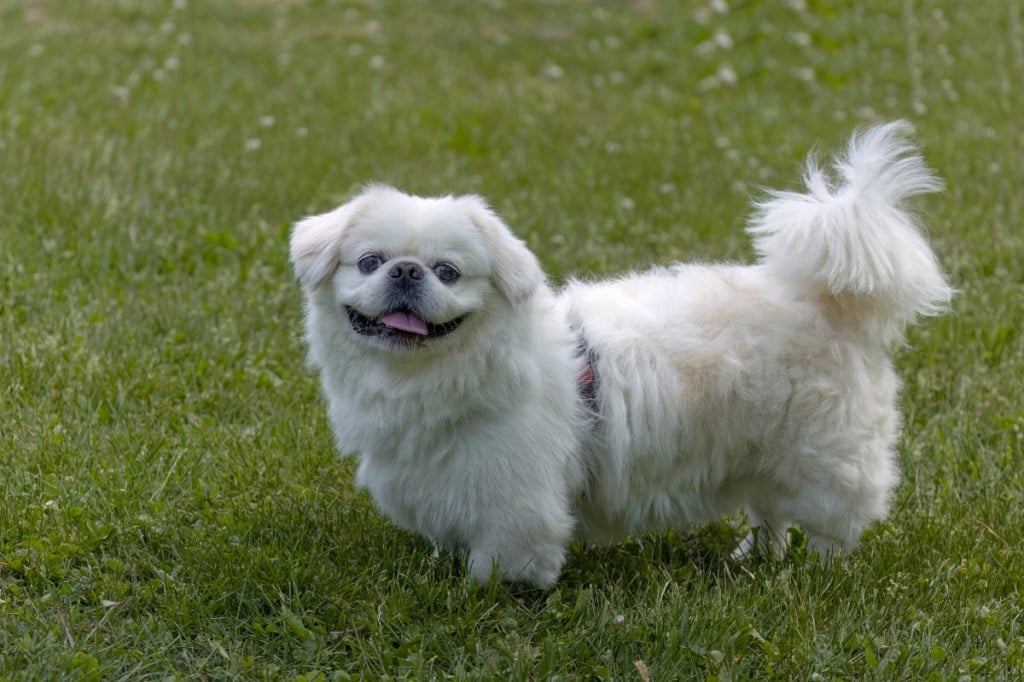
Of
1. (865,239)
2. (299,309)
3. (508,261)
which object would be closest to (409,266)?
(508,261)

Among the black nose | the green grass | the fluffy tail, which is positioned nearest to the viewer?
the black nose

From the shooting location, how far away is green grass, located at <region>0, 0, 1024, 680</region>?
3.51 metres

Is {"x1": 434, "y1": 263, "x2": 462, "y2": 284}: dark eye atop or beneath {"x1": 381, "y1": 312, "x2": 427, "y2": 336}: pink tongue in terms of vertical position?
atop

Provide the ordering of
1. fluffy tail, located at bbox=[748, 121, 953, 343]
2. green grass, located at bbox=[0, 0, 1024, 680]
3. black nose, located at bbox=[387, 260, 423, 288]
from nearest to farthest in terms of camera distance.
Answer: black nose, located at bbox=[387, 260, 423, 288], green grass, located at bbox=[0, 0, 1024, 680], fluffy tail, located at bbox=[748, 121, 953, 343]

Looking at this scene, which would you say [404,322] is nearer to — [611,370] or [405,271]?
[405,271]

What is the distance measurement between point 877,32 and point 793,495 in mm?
7548

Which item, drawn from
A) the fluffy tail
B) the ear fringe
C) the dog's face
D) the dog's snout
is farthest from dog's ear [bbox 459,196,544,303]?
the fluffy tail

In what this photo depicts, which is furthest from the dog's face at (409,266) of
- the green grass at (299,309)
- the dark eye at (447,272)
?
the green grass at (299,309)

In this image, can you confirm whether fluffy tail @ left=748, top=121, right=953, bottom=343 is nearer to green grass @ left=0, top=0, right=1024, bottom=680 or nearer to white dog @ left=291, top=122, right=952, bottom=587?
white dog @ left=291, top=122, right=952, bottom=587

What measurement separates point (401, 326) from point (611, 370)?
734 mm

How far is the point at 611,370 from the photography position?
380 centimetres

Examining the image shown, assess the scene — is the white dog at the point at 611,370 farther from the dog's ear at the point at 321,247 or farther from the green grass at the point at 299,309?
the green grass at the point at 299,309

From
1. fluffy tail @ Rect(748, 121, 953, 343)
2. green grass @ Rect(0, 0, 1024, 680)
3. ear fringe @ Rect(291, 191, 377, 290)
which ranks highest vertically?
fluffy tail @ Rect(748, 121, 953, 343)

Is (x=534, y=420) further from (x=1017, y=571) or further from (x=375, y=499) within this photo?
(x=1017, y=571)
